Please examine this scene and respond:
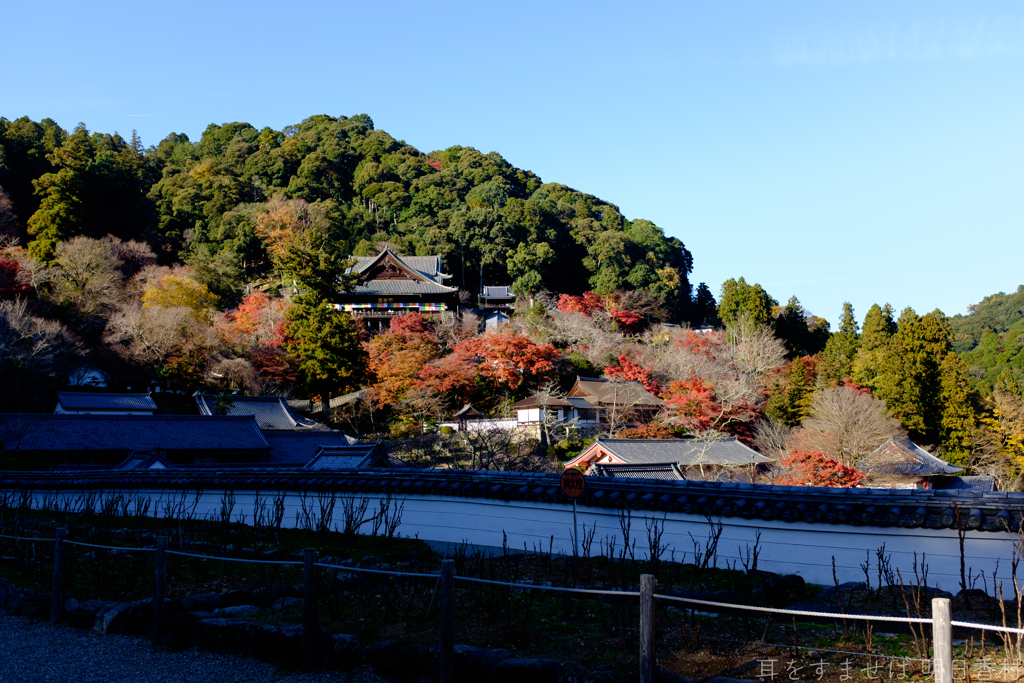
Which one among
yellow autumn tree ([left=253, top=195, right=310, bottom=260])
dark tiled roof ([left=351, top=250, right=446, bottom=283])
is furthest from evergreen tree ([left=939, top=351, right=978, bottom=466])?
yellow autumn tree ([left=253, top=195, right=310, bottom=260])

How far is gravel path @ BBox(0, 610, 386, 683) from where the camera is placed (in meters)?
5.20

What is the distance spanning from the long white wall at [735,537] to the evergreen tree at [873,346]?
2814 centimetres

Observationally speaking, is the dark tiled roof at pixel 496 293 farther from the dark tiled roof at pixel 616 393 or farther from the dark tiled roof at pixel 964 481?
the dark tiled roof at pixel 964 481

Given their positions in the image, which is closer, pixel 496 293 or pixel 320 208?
pixel 496 293

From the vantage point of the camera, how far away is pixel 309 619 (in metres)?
5.32

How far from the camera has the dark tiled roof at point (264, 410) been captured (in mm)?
28719

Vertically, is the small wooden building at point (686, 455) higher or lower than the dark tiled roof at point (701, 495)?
lower

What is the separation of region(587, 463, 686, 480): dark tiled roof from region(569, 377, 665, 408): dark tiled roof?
367 inches

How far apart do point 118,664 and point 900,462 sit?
26233 millimetres

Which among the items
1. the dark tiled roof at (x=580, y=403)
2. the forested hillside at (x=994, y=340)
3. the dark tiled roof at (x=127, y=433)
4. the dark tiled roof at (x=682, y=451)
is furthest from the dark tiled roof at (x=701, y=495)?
the forested hillside at (x=994, y=340)

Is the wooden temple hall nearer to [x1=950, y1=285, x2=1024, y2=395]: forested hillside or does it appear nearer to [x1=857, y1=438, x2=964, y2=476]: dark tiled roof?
[x1=857, y1=438, x2=964, y2=476]: dark tiled roof

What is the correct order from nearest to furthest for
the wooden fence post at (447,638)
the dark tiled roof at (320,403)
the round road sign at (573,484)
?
the wooden fence post at (447,638) → the round road sign at (573,484) → the dark tiled roof at (320,403)

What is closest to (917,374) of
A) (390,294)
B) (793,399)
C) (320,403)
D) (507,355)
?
(793,399)

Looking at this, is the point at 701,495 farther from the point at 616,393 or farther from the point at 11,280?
the point at 11,280
